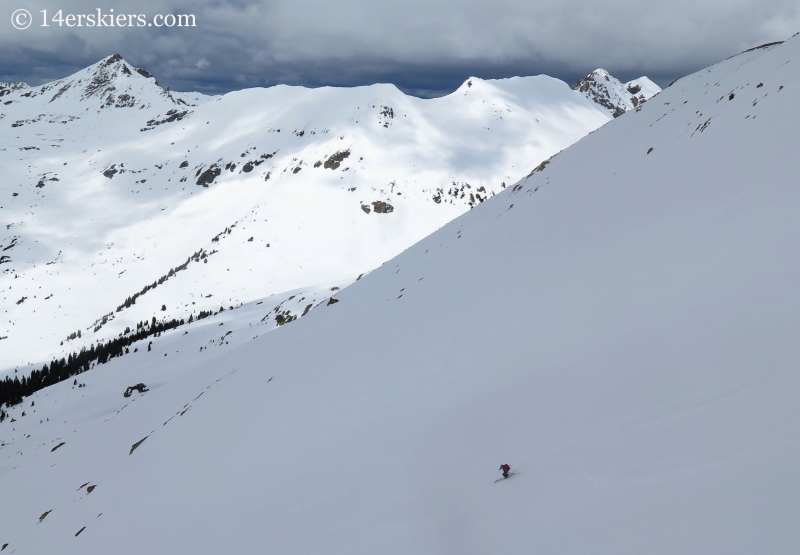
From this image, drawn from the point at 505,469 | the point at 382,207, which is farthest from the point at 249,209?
the point at 505,469

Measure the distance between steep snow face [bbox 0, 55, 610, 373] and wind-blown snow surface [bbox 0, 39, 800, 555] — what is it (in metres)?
72.4

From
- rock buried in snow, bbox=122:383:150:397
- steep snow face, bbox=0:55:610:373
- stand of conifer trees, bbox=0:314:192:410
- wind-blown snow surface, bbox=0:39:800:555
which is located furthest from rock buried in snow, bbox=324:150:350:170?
wind-blown snow surface, bbox=0:39:800:555

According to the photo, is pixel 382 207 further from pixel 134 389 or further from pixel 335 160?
pixel 134 389

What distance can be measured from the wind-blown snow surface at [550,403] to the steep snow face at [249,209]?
72435mm

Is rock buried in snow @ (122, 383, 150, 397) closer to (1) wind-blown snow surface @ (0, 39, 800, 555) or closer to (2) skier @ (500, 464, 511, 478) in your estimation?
(1) wind-blown snow surface @ (0, 39, 800, 555)

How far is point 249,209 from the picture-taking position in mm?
137125

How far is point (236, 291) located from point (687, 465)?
95.8m

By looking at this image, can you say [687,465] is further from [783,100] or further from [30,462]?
[30,462]

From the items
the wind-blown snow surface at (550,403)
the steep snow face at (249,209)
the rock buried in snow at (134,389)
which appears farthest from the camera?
the steep snow face at (249,209)

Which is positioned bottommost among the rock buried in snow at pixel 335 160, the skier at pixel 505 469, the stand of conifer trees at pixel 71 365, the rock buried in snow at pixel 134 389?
the skier at pixel 505 469

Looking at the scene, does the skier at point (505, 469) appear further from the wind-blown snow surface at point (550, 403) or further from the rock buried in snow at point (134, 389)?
the rock buried in snow at point (134, 389)

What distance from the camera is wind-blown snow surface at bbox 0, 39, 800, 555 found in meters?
5.46

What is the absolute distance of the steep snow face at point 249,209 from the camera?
96.0 m

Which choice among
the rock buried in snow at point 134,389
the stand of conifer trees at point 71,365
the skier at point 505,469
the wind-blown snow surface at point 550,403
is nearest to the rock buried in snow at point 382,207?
the stand of conifer trees at point 71,365
